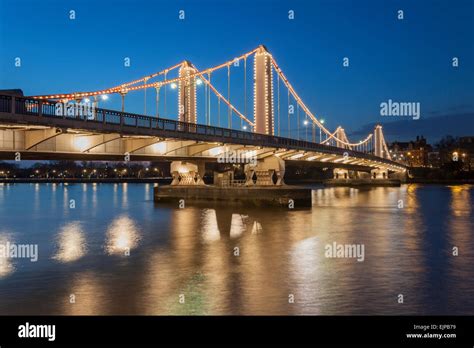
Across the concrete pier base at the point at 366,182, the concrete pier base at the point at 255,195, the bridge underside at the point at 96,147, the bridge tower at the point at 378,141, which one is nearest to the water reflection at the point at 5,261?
the bridge underside at the point at 96,147

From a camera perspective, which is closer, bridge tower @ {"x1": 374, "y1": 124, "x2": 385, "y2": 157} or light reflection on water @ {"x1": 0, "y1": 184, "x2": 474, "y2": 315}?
light reflection on water @ {"x1": 0, "y1": 184, "x2": 474, "y2": 315}

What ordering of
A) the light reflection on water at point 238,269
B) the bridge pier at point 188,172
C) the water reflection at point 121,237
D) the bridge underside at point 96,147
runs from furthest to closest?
the bridge pier at point 188,172 → the bridge underside at point 96,147 → the water reflection at point 121,237 → the light reflection on water at point 238,269

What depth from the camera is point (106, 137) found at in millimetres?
32625

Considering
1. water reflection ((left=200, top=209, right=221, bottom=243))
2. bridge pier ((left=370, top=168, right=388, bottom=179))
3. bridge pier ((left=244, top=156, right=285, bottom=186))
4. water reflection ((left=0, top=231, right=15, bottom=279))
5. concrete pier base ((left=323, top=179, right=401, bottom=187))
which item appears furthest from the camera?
bridge pier ((left=370, top=168, right=388, bottom=179))

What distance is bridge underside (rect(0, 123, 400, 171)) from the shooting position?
26.6 m

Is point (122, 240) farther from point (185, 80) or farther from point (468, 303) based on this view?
point (185, 80)

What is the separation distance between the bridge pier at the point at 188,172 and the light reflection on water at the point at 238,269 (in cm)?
1872

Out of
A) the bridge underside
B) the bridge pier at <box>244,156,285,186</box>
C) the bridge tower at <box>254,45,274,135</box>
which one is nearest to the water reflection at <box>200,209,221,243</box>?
the bridge underside

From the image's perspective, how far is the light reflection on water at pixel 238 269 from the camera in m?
13.9

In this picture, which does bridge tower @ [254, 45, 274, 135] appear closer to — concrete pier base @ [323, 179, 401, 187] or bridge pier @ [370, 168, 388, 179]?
concrete pier base @ [323, 179, 401, 187]

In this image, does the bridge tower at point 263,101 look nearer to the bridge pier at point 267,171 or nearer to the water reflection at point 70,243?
the bridge pier at point 267,171

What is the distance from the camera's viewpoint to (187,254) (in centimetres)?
2352
